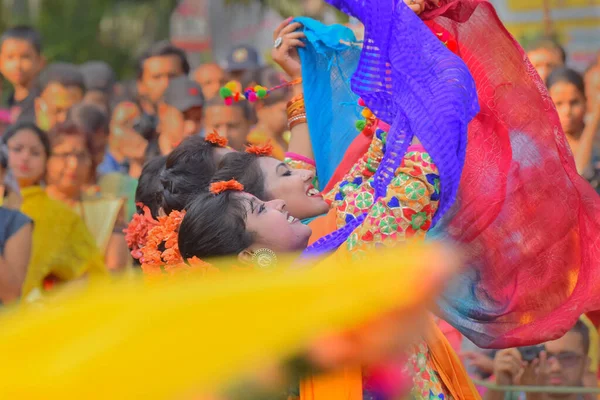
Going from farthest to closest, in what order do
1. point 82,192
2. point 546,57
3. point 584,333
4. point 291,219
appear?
1. point 82,192
2. point 546,57
3. point 584,333
4. point 291,219

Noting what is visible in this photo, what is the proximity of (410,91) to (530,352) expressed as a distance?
2170mm

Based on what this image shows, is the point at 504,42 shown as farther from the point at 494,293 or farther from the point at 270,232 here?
the point at 270,232

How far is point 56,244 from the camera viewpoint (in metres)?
5.46

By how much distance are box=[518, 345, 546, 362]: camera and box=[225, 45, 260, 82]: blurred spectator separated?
11.3 feet

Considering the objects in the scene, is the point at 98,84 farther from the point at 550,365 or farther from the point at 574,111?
the point at 550,365

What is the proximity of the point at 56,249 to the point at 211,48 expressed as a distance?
12505 millimetres

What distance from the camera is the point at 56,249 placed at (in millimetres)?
5453

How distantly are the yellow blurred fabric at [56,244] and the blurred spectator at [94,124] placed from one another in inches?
31.8

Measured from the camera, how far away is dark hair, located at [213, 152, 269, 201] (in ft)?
8.68

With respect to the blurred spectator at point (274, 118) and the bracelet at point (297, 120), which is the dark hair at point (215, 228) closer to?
the bracelet at point (297, 120)

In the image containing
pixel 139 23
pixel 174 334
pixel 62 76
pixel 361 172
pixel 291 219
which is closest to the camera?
pixel 174 334

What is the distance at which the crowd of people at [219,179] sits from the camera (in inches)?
94.8

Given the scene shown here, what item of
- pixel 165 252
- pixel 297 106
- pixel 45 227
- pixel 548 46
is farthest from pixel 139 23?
pixel 165 252

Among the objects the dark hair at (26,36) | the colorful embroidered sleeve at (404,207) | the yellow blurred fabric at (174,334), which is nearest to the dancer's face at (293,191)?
the colorful embroidered sleeve at (404,207)
